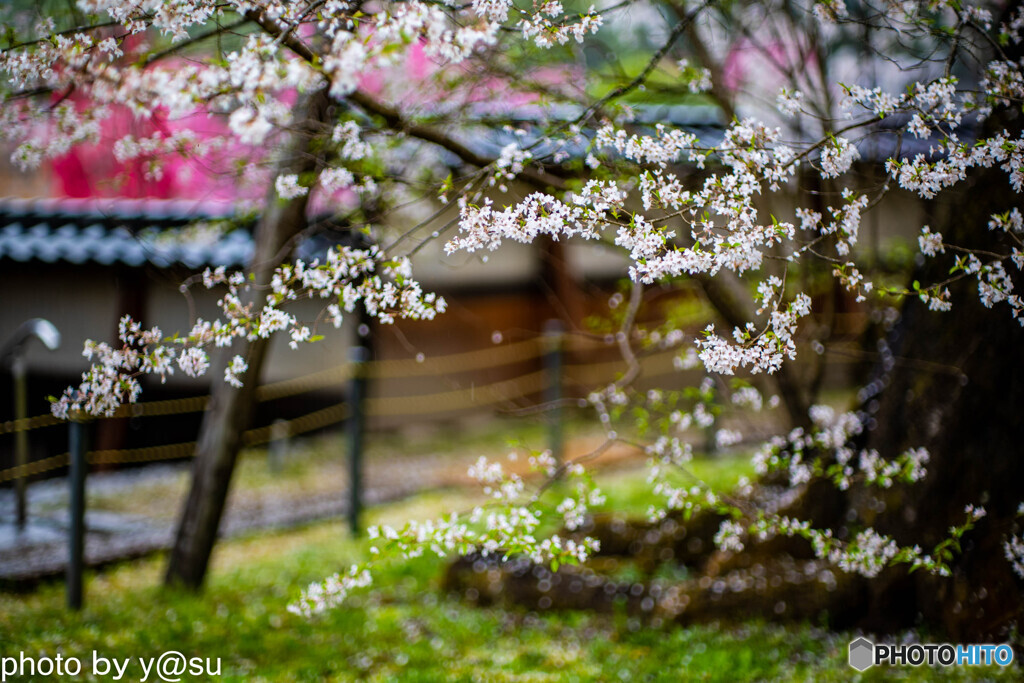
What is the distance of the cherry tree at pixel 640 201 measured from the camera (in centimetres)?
249

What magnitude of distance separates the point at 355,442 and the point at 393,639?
2.36 meters

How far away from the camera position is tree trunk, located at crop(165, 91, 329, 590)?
4.38 metres

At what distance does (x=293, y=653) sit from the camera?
3725 millimetres

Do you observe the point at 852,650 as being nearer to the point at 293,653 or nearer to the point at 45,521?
the point at 293,653

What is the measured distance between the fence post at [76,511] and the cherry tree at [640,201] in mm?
593

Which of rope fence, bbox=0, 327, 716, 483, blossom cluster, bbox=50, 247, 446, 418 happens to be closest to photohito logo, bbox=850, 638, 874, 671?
blossom cluster, bbox=50, 247, 446, 418

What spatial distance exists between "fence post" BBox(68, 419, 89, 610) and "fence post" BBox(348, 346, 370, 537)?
2212 mm

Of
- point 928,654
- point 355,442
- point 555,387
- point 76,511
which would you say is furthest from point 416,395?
point 928,654

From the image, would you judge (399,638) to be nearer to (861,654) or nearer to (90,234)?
(861,654)

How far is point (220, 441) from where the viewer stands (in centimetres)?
444

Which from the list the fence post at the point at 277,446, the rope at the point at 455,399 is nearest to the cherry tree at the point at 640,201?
the fence post at the point at 277,446

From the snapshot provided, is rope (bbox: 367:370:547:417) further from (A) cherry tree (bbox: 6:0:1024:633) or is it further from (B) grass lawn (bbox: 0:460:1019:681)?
(B) grass lawn (bbox: 0:460:1019:681)

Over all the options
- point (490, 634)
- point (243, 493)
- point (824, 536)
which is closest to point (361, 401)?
point (243, 493)

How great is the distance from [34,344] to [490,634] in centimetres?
699
